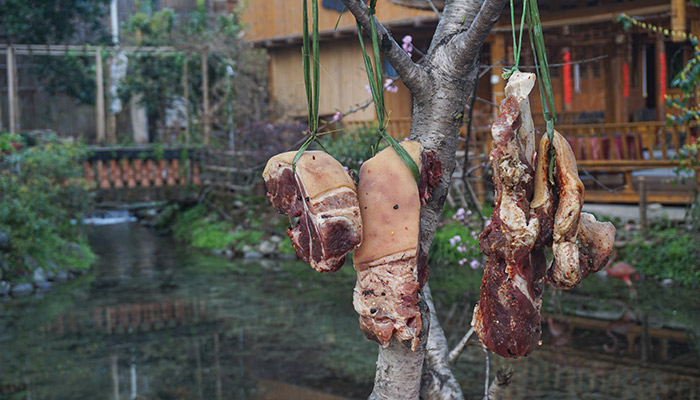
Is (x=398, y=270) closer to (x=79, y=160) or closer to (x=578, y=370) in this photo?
(x=578, y=370)

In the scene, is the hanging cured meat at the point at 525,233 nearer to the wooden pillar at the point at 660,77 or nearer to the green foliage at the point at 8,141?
the green foliage at the point at 8,141

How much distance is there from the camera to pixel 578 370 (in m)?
6.50

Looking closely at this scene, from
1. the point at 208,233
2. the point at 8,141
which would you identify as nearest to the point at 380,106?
the point at 8,141

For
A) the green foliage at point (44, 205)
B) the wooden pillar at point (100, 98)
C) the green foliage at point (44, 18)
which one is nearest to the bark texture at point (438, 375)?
the green foliage at point (44, 205)

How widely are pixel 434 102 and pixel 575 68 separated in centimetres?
1673

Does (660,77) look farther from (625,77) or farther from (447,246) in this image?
(447,246)

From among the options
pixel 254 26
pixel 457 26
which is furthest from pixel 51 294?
pixel 457 26

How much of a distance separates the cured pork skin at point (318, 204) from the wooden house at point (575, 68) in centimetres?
954

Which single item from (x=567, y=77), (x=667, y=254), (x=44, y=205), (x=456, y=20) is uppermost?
(x=567, y=77)

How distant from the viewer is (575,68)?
17.4 metres

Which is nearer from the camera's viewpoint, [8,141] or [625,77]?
[8,141]

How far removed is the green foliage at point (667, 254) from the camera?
9.18m

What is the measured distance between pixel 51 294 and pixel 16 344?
2.50 metres

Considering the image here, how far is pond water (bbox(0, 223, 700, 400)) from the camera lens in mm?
6383
